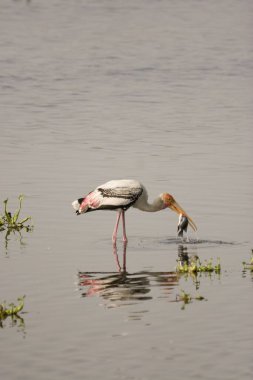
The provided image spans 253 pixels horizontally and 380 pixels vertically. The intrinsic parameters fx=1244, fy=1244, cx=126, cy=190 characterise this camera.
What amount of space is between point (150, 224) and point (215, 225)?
3.33 feet

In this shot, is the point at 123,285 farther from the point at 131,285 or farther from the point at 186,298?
the point at 186,298

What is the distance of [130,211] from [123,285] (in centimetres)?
533

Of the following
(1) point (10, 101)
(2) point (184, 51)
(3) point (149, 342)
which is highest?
(2) point (184, 51)

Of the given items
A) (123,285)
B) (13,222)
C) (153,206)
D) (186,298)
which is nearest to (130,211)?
(153,206)

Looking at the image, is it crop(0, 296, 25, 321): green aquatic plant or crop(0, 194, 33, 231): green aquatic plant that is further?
crop(0, 194, 33, 231): green aquatic plant

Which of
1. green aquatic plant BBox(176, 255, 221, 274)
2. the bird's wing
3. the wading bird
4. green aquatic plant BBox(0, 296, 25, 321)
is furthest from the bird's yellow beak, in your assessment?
green aquatic plant BBox(0, 296, 25, 321)

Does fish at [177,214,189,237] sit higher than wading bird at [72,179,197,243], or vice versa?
wading bird at [72,179,197,243]

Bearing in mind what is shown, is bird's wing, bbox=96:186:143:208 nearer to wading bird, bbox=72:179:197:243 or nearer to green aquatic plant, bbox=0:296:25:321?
wading bird, bbox=72:179:197:243

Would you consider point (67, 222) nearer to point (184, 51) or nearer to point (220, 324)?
point (220, 324)

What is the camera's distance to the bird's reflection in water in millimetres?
13445

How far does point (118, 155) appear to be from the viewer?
922 inches

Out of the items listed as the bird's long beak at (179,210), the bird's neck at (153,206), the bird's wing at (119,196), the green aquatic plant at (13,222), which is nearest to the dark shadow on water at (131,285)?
the bird's wing at (119,196)

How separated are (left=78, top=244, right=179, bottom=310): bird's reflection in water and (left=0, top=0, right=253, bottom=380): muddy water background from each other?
0.9 inches

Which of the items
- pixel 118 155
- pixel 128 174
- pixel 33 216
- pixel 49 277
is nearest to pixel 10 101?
pixel 118 155
